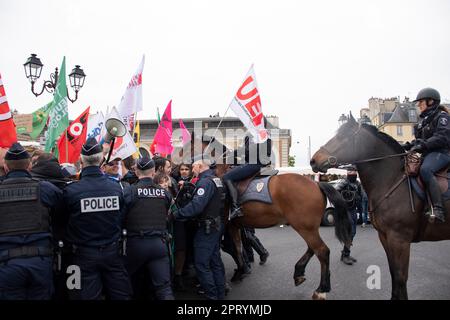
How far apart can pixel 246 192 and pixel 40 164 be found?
10.8ft

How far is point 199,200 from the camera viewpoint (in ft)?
15.9

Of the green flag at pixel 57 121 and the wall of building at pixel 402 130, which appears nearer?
the green flag at pixel 57 121

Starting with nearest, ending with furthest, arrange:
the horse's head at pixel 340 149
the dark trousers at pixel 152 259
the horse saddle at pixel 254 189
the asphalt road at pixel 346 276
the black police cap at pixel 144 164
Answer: the dark trousers at pixel 152 259, the black police cap at pixel 144 164, the horse's head at pixel 340 149, the asphalt road at pixel 346 276, the horse saddle at pixel 254 189

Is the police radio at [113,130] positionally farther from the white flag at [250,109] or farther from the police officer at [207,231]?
the white flag at [250,109]

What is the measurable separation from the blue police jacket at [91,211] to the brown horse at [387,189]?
3107mm

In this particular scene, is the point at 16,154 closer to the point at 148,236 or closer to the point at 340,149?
the point at 148,236

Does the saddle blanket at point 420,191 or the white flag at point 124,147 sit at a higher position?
the white flag at point 124,147

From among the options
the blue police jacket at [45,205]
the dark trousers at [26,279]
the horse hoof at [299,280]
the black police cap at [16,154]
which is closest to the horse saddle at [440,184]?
the horse hoof at [299,280]

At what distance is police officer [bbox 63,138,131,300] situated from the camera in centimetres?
343

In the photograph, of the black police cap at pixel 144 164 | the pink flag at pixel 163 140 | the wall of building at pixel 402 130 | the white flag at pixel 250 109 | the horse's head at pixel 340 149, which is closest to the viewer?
the black police cap at pixel 144 164

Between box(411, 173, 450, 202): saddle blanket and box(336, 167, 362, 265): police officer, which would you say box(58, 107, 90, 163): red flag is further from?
box(411, 173, 450, 202): saddle blanket

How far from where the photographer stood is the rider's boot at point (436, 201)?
433cm

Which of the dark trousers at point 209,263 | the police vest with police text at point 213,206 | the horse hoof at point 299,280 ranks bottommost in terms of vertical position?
the horse hoof at point 299,280
